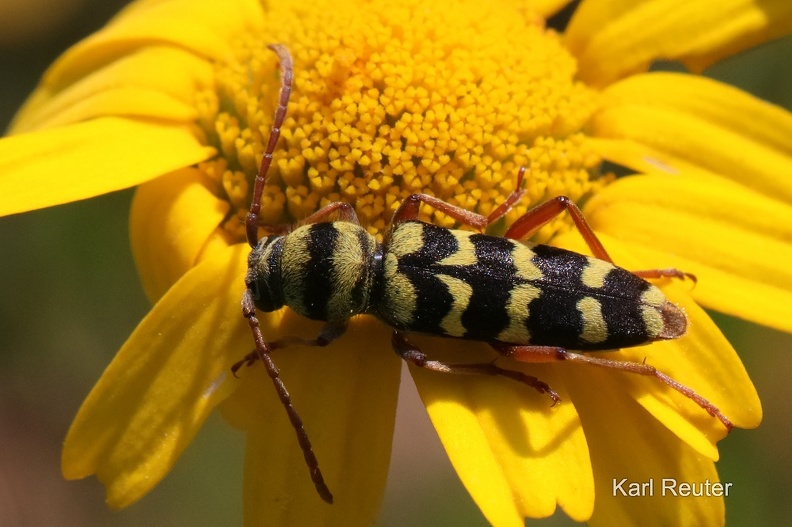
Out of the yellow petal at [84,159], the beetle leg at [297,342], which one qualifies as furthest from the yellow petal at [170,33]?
the beetle leg at [297,342]

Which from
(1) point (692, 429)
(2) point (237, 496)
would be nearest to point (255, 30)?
(1) point (692, 429)

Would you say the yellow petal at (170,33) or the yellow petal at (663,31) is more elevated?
the yellow petal at (663,31)

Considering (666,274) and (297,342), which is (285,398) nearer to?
(297,342)

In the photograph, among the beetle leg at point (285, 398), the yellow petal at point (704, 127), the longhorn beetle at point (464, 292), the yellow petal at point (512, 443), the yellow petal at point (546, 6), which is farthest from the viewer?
the yellow petal at point (546, 6)

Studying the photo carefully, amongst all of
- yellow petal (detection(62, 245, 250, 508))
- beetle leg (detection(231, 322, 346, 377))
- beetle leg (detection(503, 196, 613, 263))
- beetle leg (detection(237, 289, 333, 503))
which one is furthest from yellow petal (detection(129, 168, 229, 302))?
beetle leg (detection(503, 196, 613, 263))

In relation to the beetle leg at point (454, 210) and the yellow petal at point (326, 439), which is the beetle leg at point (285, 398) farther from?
the beetle leg at point (454, 210)

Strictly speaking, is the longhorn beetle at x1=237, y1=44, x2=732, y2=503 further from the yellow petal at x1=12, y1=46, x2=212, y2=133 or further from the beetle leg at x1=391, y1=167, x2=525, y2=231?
the yellow petal at x1=12, y1=46, x2=212, y2=133

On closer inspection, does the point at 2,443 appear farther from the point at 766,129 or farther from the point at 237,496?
the point at 766,129
